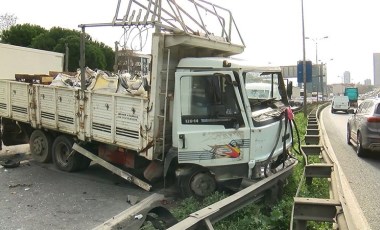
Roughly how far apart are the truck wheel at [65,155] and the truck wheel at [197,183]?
10.0 feet

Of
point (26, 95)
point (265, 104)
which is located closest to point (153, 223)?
point (265, 104)

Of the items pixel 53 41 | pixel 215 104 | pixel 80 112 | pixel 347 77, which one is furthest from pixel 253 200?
pixel 347 77

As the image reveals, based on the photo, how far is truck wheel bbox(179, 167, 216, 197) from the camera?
6336 millimetres

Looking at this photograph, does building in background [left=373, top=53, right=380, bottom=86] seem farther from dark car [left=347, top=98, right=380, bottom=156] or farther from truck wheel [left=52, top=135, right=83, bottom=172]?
truck wheel [left=52, top=135, right=83, bottom=172]

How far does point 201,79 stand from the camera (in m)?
6.24

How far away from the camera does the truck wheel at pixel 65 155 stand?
27.8 ft

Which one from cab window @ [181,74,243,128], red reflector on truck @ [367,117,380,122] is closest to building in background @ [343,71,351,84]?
red reflector on truck @ [367,117,380,122]

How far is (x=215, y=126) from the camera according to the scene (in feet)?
20.1

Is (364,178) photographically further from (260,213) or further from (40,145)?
(40,145)

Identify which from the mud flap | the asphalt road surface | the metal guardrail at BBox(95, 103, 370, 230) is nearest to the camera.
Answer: the metal guardrail at BBox(95, 103, 370, 230)

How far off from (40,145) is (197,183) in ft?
15.4

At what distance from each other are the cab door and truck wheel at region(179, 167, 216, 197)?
26 cm

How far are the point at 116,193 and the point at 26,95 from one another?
371cm

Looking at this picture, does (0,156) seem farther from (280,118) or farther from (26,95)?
(280,118)
